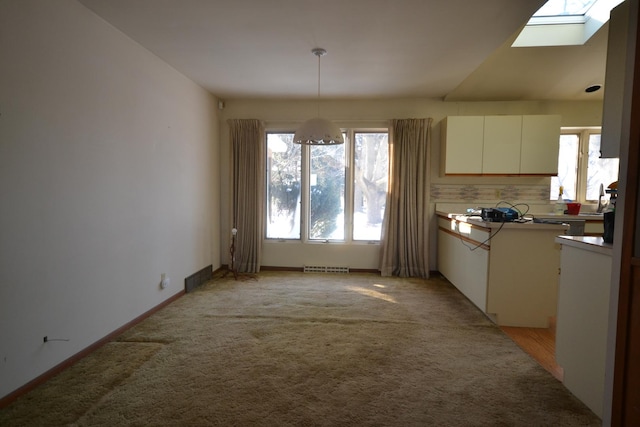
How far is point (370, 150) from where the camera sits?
473cm

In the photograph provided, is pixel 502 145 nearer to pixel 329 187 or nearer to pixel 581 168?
pixel 581 168

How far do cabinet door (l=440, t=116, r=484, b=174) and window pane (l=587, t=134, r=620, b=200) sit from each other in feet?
5.52

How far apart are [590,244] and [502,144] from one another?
2.70 meters

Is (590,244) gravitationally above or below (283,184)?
below

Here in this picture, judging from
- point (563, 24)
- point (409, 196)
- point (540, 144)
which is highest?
point (563, 24)

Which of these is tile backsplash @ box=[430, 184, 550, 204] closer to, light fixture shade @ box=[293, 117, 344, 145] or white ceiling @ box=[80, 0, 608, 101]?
white ceiling @ box=[80, 0, 608, 101]

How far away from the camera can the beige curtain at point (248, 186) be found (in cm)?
461

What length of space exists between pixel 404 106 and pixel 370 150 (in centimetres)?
77

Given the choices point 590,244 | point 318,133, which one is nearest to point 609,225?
point 590,244

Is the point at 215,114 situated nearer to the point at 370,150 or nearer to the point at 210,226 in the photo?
the point at 210,226

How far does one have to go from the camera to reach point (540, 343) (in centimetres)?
260

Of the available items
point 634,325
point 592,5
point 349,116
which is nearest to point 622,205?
point 634,325

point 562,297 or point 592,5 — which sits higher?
point 592,5

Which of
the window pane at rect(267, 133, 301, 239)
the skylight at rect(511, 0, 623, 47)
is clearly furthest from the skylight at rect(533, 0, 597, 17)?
the window pane at rect(267, 133, 301, 239)
